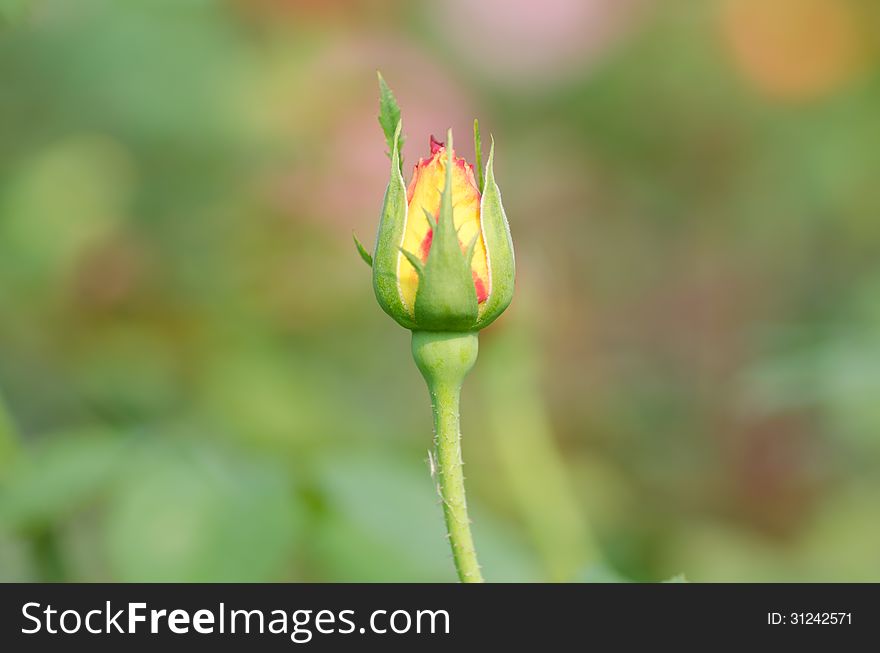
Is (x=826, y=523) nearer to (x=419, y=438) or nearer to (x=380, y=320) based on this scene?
(x=419, y=438)

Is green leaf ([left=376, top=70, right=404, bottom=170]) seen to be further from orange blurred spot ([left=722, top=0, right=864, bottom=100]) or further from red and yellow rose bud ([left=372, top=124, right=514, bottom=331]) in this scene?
orange blurred spot ([left=722, top=0, right=864, bottom=100])

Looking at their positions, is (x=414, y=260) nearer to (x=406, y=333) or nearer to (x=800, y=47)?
(x=406, y=333)

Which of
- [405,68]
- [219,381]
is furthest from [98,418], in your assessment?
[405,68]

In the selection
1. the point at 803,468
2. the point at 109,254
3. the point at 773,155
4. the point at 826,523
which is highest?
the point at 773,155

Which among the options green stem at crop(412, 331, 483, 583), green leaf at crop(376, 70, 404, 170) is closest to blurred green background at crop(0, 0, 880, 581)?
green stem at crop(412, 331, 483, 583)

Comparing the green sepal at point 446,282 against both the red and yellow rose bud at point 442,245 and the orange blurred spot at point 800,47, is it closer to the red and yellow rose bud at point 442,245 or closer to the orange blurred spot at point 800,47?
the red and yellow rose bud at point 442,245

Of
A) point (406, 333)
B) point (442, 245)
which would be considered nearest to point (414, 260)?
point (442, 245)
